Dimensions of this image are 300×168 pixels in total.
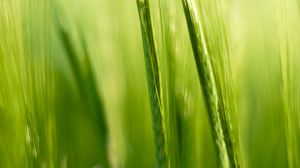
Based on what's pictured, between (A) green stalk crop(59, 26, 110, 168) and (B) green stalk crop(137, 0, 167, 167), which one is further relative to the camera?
(A) green stalk crop(59, 26, 110, 168)

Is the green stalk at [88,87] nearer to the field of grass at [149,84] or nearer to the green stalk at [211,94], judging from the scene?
the field of grass at [149,84]

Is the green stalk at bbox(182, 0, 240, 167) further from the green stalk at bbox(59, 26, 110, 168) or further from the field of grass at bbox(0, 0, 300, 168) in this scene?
the green stalk at bbox(59, 26, 110, 168)

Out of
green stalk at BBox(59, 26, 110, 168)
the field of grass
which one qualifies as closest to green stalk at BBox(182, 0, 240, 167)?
the field of grass

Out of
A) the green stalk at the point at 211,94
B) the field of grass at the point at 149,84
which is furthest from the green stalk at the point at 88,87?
the green stalk at the point at 211,94

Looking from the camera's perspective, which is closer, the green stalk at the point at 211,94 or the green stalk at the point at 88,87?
the green stalk at the point at 211,94

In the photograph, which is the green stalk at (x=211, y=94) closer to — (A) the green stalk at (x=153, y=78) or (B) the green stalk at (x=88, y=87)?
(A) the green stalk at (x=153, y=78)

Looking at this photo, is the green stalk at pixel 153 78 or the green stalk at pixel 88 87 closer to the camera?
the green stalk at pixel 153 78

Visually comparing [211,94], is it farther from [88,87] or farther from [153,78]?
[88,87]
